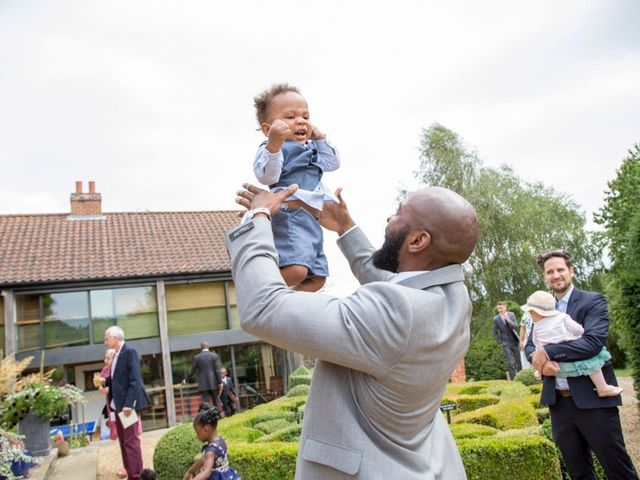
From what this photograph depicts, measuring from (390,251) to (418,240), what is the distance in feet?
Result: 0.37

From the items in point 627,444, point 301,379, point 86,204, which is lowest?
point 627,444

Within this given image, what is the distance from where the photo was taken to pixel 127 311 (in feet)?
67.2

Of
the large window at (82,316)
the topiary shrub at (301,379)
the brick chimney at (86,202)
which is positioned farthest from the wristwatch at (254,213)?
the brick chimney at (86,202)

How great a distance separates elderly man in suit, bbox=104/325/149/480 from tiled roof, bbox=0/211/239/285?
12.7 metres

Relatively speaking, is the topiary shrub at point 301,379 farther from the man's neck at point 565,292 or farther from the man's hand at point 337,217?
the man's hand at point 337,217

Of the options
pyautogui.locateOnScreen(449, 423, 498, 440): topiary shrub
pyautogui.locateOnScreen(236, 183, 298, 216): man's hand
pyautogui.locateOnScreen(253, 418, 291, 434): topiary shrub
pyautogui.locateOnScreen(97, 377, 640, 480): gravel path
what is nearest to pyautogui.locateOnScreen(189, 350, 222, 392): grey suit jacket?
pyautogui.locateOnScreen(97, 377, 640, 480): gravel path

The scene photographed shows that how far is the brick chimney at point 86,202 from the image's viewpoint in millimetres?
23984

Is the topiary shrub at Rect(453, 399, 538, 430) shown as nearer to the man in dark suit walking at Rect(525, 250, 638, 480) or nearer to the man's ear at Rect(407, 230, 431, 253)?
the man in dark suit walking at Rect(525, 250, 638, 480)

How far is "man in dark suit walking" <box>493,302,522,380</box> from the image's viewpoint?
1364 cm

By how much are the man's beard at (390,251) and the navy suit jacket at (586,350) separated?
300 centimetres

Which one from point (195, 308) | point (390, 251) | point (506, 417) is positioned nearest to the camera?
point (390, 251)

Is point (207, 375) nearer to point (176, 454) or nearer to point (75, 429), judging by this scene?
point (75, 429)

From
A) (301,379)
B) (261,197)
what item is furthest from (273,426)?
(261,197)

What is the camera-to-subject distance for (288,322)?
1679mm
